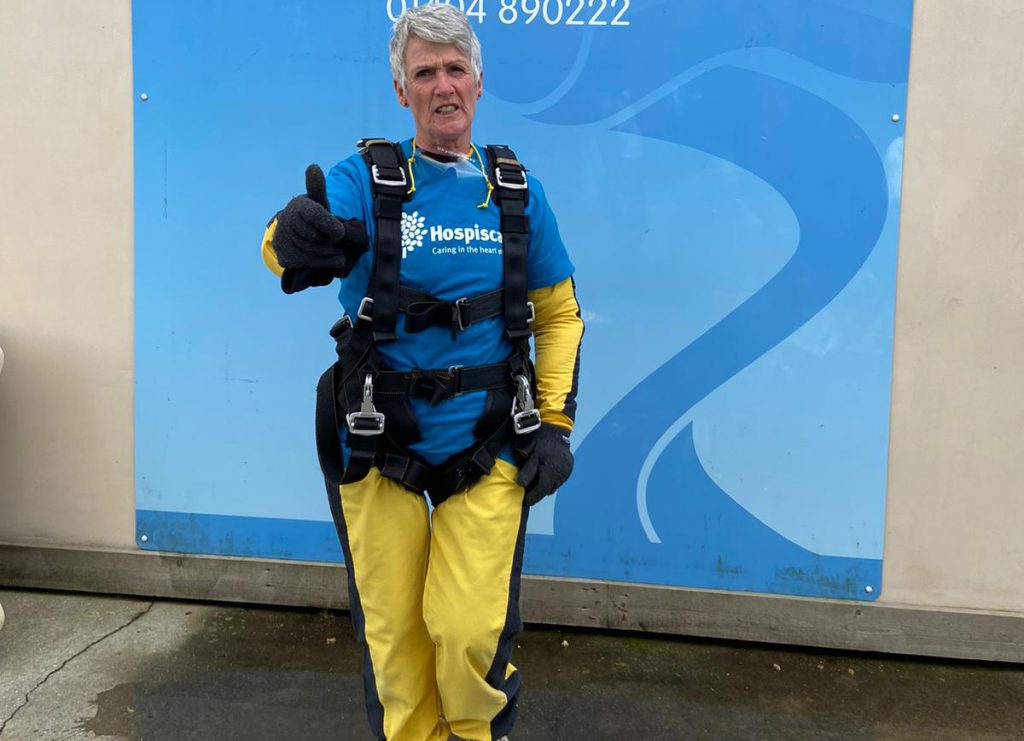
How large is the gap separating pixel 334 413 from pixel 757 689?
72.6 inches

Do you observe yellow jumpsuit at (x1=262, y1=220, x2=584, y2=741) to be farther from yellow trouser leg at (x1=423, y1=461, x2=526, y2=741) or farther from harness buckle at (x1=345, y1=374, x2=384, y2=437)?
harness buckle at (x1=345, y1=374, x2=384, y2=437)

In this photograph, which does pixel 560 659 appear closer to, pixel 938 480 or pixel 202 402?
pixel 938 480

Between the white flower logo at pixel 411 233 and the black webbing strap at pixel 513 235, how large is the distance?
197 mm

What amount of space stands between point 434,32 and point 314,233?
1.80 ft

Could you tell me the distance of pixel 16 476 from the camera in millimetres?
3420

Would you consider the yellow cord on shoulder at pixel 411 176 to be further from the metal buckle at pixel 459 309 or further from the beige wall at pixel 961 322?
the beige wall at pixel 961 322

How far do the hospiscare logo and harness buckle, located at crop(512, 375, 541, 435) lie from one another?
33 cm

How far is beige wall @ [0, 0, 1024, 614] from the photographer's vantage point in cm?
282

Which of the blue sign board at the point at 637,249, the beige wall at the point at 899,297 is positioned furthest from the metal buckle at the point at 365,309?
the beige wall at the point at 899,297

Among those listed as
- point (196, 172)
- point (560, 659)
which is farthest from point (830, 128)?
point (196, 172)

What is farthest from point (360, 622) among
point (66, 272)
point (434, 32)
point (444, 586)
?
point (66, 272)

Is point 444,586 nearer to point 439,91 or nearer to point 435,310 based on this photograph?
point 435,310

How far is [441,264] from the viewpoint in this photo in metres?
1.87

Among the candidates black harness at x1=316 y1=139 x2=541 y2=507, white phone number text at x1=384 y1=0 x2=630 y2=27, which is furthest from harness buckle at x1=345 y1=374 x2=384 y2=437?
white phone number text at x1=384 y1=0 x2=630 y2=27
